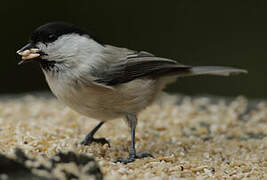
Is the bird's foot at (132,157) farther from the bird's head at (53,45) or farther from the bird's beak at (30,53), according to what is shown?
the bird's beak at (30,53)

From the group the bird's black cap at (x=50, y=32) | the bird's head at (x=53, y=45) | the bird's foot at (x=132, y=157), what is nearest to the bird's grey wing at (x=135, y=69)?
the bird's head at (x=53, y=45)

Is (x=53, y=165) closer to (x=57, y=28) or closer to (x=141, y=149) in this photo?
(x=57, y=28)

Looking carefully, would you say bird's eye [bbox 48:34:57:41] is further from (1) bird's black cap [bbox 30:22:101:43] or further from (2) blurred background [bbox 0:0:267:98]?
(2) blurred background [bbox 0:0:267:98]

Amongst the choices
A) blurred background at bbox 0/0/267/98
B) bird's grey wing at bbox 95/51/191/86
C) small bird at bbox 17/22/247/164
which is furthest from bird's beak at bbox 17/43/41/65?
blurred background at bbox 0/0/267/98

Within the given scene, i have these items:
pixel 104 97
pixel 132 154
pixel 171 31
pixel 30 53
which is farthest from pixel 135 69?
pixel 171 31

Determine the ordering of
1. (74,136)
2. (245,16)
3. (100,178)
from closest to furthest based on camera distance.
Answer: (100,178), (74,136), (245,16)

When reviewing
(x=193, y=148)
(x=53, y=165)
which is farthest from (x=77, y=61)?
(x=193, y=148)
